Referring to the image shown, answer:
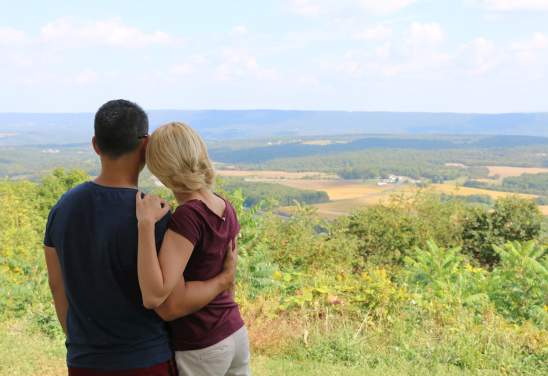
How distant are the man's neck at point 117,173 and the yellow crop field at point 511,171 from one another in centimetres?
12615

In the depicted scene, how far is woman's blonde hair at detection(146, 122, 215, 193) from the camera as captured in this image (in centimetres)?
233

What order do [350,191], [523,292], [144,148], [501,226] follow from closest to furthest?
[144,148]
[523,292]
[501,226]
[350,191]

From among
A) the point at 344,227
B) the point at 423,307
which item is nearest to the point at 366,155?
the point at 344,227

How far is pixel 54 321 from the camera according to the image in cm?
648

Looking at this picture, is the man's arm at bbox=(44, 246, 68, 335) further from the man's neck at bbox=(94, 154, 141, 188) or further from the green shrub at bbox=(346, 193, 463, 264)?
the green shrub at bbox=(346, 193, 463, 264)

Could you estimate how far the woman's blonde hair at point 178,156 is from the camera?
7.63 ft

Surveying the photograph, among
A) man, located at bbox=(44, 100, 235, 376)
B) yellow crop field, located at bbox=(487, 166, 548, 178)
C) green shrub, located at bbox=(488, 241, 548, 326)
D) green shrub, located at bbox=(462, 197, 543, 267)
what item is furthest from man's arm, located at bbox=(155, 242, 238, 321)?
yellow crop field, located at bbox=(487, 166, 548, 178)

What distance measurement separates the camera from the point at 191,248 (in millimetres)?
2326

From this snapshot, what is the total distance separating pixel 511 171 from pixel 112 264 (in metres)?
138

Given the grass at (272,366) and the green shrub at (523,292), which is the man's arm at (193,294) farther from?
the green shrub at (523,292)

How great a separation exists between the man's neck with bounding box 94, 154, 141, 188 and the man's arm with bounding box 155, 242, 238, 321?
43cm

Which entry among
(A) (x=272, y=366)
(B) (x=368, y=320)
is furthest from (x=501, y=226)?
(A) (x=272, y=366)

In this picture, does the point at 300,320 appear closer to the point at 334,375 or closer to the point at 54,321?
the point at 334,375

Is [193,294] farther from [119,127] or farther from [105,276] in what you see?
[119,127]
